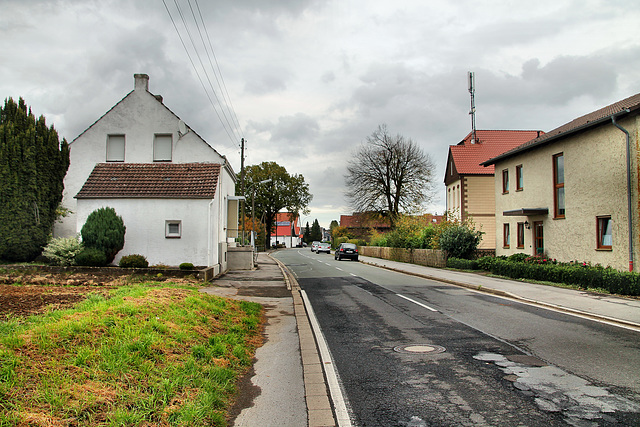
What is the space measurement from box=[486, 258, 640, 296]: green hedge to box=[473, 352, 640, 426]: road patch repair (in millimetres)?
9615

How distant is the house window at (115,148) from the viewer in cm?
2181

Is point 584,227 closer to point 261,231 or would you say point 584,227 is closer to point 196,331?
point 196,331

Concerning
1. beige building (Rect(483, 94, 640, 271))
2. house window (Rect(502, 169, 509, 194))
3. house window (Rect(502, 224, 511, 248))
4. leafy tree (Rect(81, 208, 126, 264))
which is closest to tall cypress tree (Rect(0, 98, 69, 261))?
leafy tree (Rect(81, 208, 126, 264))

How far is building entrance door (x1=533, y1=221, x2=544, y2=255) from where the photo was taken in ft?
75.5

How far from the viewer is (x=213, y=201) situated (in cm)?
1958

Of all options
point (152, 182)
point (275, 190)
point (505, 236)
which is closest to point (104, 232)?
point (152, 182)

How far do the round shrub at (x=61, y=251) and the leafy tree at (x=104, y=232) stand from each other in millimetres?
645

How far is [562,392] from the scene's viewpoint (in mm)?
5039

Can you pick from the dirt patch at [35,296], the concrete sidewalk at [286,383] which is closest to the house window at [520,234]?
the concrete sidewalk at [286,383]

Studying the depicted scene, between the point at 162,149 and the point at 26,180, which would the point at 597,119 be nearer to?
the point at 162,149

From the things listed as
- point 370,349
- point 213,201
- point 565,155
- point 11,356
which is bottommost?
point 370,349

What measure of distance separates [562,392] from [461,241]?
2473 centimetres

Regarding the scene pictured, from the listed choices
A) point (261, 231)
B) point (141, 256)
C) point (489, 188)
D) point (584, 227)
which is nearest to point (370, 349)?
point (141, 256)

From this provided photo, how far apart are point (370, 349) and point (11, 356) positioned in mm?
4765
